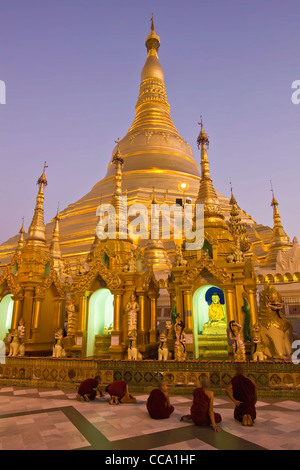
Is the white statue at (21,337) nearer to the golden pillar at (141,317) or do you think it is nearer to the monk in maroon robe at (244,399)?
the golden pillar at (141,317)

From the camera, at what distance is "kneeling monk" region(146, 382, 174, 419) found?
17.5ft

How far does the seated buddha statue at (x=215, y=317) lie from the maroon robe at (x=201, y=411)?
5311mm

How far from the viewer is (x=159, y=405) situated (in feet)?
17.6

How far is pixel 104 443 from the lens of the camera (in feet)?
13.8

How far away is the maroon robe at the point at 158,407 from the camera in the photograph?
5336 millimetres

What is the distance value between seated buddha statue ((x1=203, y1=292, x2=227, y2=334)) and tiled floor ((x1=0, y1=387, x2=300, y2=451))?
3544mm

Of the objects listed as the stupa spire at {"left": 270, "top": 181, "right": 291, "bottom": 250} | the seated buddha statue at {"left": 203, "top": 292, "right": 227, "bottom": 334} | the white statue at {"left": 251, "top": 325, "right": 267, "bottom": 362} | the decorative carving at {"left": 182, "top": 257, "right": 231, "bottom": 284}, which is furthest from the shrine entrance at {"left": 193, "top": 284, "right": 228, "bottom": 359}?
the stupa spire at {"left": 270, "top": 181, "right": 291, "bottom": 250}

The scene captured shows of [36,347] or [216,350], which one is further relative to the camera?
[36,347]

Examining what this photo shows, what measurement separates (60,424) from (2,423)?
101cm

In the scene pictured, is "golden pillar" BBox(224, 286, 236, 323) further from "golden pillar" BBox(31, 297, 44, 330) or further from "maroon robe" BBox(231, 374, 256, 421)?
"golden pillar" BBox(31, 297, 44, 330)

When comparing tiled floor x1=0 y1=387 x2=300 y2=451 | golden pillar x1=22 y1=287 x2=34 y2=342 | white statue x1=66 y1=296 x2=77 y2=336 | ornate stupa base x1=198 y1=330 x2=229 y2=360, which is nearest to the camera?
tiled floor x1=0 y1=387 x2=300 y2=451
